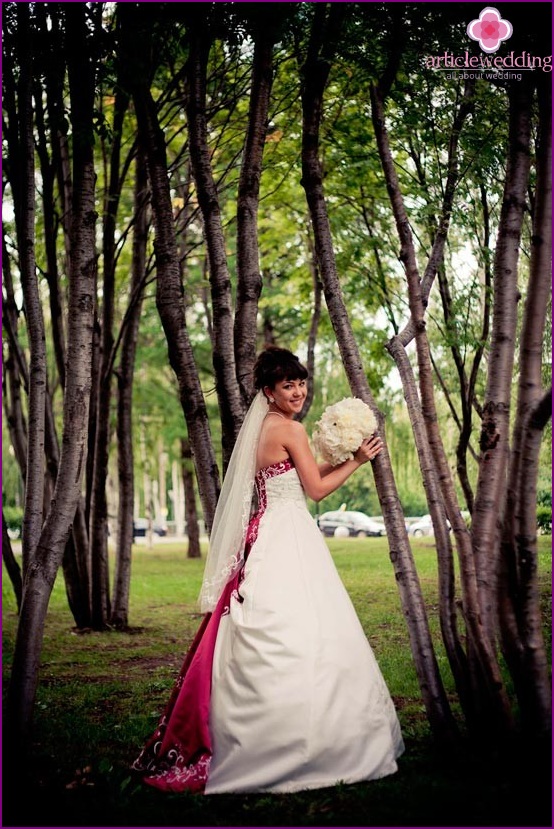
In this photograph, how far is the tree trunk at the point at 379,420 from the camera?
4254mm

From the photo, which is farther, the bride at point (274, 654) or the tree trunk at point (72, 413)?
the tree trunk at point (72, 413)

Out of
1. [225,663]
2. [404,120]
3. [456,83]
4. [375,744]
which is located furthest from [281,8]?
[375,744]

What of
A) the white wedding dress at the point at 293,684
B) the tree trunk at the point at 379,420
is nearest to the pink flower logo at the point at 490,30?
the tree trunk at the point at 379,420

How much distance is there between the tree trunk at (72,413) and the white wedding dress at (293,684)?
1.09 meters

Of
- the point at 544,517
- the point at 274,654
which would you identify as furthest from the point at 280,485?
the point at 544,517

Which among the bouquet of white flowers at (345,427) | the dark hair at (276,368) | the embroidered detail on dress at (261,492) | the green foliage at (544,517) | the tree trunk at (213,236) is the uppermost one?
the tree trunk at (213,236)

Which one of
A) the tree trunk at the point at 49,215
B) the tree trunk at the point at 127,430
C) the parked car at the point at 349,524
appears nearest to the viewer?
the tree trunk at the point at 49,215

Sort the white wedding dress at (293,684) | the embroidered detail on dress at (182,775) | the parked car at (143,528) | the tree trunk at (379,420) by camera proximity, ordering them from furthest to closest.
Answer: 1. the parked car at (143,528)
2. the tree trunk at (379,420)
3. the embroidered detail on dress at (182,775)
4. the white wedding dress at (293,684)

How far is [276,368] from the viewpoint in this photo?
178 inches

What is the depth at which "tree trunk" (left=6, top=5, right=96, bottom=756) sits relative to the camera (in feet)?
14.7

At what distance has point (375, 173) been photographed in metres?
8.70

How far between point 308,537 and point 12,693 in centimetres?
187

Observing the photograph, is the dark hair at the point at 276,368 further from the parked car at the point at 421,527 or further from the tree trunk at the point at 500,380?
the parked car at the point at 421,527

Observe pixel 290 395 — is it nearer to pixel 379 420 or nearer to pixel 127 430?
pixel 379 420
